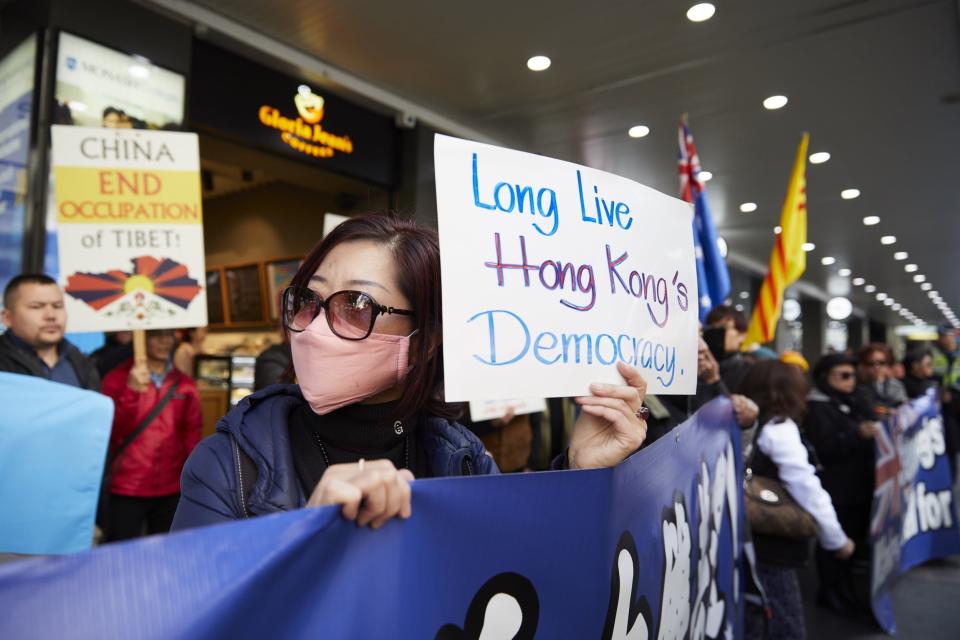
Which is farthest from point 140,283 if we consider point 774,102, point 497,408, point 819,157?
point 819,157

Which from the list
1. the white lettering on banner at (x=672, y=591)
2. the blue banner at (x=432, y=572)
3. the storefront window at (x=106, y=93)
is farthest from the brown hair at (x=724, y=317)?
the storefront window at (x=106, y=93)

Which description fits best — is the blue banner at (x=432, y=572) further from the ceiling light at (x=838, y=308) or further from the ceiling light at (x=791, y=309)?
the ceiling light at (x=838, y=308)

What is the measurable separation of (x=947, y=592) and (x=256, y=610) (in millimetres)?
5021

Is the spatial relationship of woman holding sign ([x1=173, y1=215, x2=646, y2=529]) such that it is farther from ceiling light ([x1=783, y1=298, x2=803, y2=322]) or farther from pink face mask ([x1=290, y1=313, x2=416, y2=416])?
ceiling light ([x1=783, y1=298, x2=803, y2=322])

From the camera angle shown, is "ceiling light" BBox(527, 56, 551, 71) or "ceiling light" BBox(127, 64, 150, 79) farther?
"ceiling light" BBox(527, 56, 551, 71)

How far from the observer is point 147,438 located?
3.05 m

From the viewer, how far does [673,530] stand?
1.26m

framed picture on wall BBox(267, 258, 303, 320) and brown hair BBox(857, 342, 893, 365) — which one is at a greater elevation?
framed picture on wall BBox(267, 258, 303, 320)

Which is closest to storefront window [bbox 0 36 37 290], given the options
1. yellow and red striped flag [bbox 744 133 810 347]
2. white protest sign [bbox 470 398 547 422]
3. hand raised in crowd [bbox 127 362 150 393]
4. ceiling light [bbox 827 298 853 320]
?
hand raised in crowd [bbox 127 362 150 393]

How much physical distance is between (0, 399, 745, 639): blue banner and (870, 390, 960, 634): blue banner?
275 centimetres

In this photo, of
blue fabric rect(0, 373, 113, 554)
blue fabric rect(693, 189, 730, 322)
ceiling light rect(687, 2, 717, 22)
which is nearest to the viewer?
blue fabric rect(0, 373, 113, 554)

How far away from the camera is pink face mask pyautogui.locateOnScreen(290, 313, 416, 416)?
1.01m

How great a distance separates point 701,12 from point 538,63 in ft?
4.43

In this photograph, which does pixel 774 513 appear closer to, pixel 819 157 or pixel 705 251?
pixel 705 251
